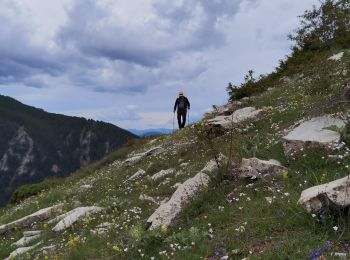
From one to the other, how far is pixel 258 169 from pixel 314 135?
2033 mm

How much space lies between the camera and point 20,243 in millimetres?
13797

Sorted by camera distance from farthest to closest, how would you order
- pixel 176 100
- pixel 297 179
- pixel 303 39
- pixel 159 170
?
1. pixel 303 39
2. pixel 176 100
3. pixel 159 170
4. pixel 297 179

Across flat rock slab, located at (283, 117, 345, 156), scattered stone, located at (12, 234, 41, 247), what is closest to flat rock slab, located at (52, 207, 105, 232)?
scattered stone, located at (12, 234, 41, 247)

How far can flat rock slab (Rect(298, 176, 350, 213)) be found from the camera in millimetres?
6340

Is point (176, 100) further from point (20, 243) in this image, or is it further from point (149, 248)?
point (149, 248)

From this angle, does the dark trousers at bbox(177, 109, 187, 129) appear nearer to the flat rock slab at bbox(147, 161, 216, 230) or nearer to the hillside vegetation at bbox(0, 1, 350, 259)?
the hillside vegetation at bbox(0, 1, 350, 259)

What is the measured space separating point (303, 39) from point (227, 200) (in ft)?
118

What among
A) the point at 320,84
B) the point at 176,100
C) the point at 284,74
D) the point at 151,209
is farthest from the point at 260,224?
the point at 284,74

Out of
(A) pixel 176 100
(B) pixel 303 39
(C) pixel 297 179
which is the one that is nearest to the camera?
(C) pixel 297 179

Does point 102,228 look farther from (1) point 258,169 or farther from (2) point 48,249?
(1) point 258,169

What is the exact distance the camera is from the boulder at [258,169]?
9.90m

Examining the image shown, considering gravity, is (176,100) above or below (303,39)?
below

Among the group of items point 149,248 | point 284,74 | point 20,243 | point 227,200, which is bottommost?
point 20,243

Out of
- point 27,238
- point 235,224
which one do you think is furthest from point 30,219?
point 235,224
